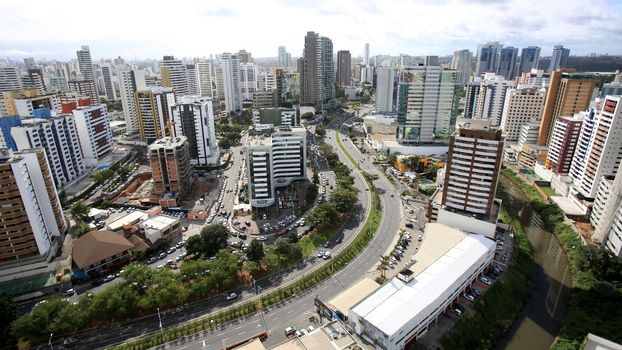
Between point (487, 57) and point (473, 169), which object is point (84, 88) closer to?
point (473, 169)

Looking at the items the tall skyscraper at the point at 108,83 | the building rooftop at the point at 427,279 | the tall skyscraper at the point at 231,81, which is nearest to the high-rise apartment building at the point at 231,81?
the tall skyscraper at the point at 231,81

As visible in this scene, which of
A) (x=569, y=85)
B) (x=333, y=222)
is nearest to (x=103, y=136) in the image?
(x=333, y=222)

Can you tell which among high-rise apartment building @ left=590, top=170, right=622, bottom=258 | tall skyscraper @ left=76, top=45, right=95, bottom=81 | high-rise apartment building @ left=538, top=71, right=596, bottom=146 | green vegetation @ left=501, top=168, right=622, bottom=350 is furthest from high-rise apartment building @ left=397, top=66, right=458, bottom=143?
tall skyscraper @ left=76, top=45, right=95, bottom=81

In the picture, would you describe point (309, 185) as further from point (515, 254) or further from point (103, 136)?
point (103, 136)

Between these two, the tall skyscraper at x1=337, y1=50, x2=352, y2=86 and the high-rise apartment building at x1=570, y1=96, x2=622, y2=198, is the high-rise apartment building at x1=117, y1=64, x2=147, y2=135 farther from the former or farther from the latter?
the tall skyscraper at x1=337, y1=50, x2=352, y2=86

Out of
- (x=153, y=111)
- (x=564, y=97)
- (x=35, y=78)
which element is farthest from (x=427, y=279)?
(x=35, y=78)

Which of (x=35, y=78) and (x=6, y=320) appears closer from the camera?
(x=6, y=320)

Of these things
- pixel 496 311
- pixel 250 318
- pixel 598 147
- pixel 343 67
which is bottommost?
pixel 496 311
